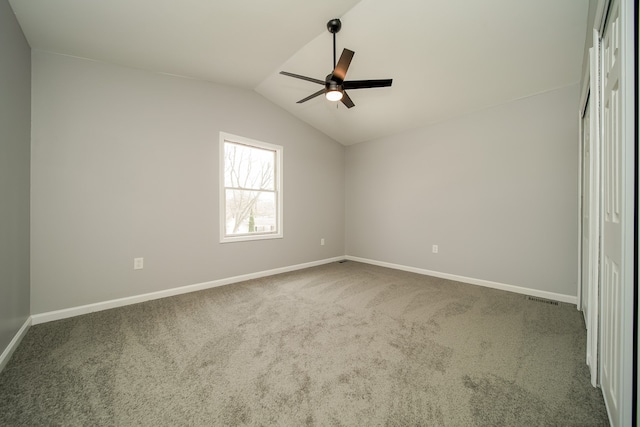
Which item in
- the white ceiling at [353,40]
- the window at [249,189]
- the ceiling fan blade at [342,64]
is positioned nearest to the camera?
the white ceiling at [353,40]

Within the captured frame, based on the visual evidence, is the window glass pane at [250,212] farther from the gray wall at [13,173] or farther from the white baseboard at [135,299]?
the gray wall at [13,173]

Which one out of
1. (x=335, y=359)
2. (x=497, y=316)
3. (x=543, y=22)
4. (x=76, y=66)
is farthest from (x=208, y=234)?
(x=543, y=22)

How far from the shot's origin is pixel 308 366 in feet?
5.48

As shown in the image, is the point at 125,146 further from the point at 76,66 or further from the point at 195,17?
the point at 195,17

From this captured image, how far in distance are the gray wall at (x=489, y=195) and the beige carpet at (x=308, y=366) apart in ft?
2.17

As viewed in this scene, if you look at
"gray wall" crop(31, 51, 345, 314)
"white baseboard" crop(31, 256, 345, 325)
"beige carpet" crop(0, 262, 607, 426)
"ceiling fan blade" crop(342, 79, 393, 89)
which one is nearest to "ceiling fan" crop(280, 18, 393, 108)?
"ceiling fan blade" crop(342, 79, 393, 89)

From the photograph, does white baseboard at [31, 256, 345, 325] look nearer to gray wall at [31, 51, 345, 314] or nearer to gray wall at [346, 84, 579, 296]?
gray wall at [31, 51, 345, 314]

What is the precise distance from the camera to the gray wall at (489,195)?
2.84 m

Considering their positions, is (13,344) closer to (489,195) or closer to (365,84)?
(365,84)

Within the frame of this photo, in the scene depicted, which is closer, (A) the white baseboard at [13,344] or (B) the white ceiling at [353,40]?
(A) the white baseboard at [13,344]

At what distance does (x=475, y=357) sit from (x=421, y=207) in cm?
257

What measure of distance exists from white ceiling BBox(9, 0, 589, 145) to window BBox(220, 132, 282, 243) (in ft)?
3.11

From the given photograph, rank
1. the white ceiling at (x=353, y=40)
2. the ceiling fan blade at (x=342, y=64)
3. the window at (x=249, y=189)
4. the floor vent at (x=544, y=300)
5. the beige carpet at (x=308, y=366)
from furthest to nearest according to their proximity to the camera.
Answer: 1. the window at (x=249, y=189)
2. the floor vent at (x=544, y=300)
3. the ceiling fan blade at (x=342, y=64)
4. the white ceiling at (x=353, y=40)
5. the beige carpet at (x=308, y=366)

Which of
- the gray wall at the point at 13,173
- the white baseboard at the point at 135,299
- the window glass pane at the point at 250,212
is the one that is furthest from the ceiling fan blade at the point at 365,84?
the white baseboard at the point at 135,299
